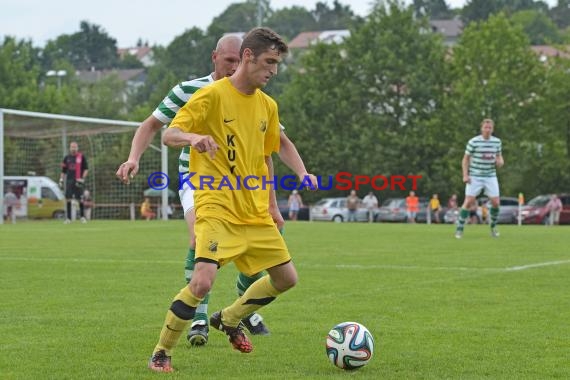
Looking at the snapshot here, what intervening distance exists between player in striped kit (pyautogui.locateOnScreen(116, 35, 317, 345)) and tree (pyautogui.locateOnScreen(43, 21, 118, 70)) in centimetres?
18072

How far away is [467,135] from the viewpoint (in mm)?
59469

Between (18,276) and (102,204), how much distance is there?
90.0 feet

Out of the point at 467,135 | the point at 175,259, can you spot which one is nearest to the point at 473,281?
the point at 175,259

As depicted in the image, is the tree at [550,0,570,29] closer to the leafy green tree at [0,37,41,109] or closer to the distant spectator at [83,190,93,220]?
the leafy green tree at [0,37,41,109]

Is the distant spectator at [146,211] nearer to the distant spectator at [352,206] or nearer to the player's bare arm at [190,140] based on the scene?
the distant spectator at [352,206]

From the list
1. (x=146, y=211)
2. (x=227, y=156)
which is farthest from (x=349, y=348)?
(x=146, y=211)

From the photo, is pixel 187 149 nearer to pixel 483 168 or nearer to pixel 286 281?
pixel 286 281

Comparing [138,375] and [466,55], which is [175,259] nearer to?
[138,375]

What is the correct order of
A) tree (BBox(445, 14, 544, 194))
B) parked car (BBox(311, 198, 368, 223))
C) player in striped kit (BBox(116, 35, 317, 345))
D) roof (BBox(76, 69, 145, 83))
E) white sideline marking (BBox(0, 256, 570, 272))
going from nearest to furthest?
player in striped kit (BBox(116, 35, 317, 345)) < white sideline marking (BBox(0, 256, 570, 272)) < parked car (BBox(311, 198, 368, 223)) < tree (BBox(445, 14, 544, 194)) < roof (BBox(76, 69, 145, 83))

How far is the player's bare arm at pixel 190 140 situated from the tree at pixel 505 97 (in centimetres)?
5296

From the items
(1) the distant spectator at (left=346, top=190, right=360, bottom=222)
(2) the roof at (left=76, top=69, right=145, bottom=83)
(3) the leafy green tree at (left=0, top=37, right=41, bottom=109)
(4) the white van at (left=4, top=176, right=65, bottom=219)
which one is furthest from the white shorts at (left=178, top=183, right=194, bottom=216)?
(2) the roof at (left=76, top=69, right=145, bottom=83)

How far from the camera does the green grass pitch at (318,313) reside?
643cm

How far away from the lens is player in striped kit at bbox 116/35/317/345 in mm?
7031

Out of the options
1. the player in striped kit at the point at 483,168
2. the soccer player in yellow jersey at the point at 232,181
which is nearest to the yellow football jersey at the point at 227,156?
the soccer player in yellow jersey at the point at 232,181
